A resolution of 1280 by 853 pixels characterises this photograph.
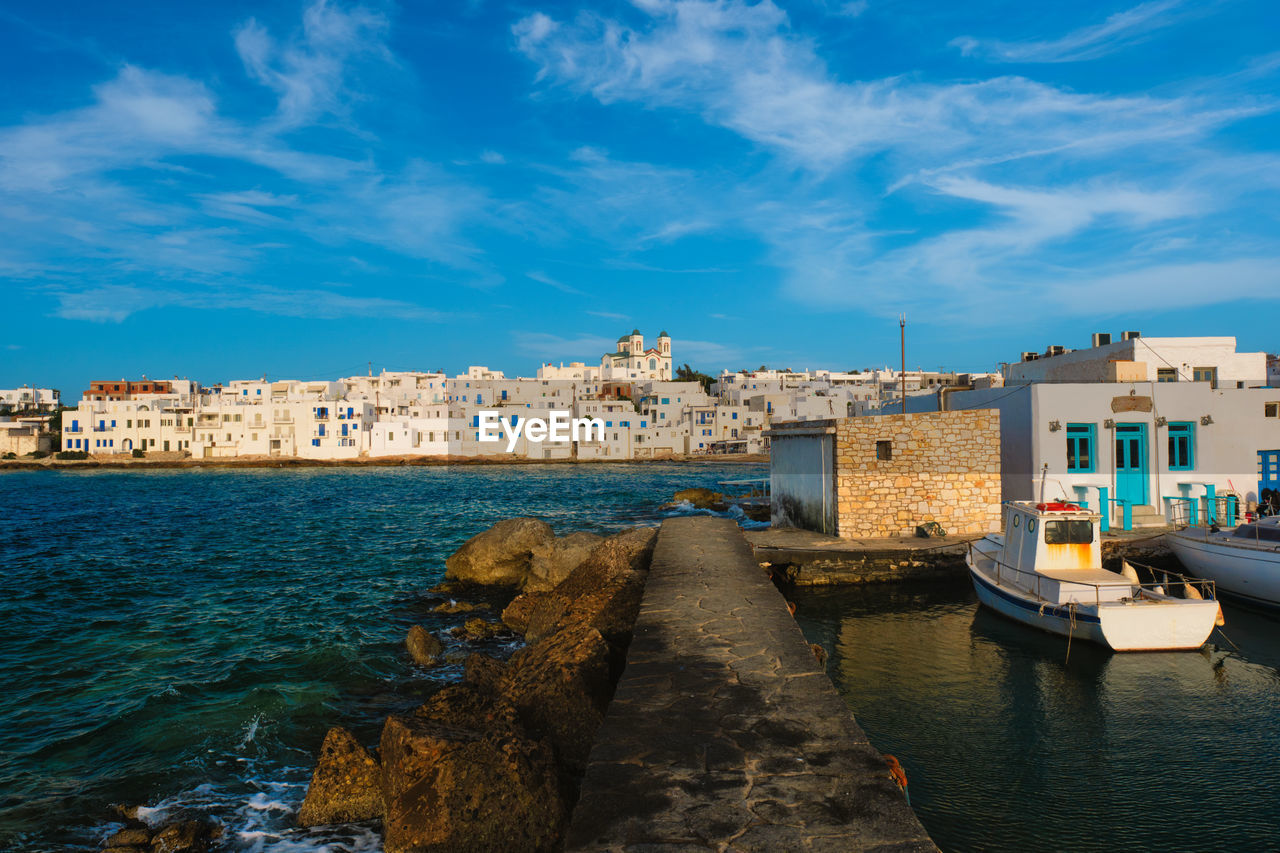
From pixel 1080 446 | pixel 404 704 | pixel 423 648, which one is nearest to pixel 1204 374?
pixel 1080 446

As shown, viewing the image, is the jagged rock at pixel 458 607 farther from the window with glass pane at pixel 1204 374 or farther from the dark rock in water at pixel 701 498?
the window with glass pane at pixel 1204 374

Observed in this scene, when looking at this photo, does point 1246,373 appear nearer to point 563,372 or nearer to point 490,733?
point 490,733

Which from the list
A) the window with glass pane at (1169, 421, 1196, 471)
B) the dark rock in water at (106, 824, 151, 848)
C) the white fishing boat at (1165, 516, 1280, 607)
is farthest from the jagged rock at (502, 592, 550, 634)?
the window with glass pane at (1169, 421, 1196, 471)

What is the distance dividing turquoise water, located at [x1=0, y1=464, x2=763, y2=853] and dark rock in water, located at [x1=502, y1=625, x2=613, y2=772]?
6.69ft

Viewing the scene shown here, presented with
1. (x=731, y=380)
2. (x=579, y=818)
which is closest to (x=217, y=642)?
(x=579, y=818)

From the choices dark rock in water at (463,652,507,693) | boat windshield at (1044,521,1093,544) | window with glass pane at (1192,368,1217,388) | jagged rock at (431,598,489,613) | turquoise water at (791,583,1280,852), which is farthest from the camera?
window with glass pane at (1192,368,1217,388)

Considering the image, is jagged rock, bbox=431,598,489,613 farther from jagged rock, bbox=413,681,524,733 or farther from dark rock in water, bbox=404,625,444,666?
jagged rock, bbox=413,681,524,733

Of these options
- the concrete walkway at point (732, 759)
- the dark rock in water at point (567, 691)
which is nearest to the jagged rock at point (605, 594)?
the dark rock in water at point (567, 691)

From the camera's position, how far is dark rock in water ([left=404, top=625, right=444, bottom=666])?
1388cm

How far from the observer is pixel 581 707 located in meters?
8.49

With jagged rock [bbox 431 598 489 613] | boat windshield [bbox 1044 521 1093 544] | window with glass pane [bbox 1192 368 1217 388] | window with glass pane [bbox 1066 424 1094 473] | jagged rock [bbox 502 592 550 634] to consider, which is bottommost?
jagged rock [bbox 431 598 489 613]

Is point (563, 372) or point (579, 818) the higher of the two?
point (563, 372)

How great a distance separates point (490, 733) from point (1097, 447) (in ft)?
63.9

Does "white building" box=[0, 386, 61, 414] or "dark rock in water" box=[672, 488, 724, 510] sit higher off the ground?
"white building" box=[0, 386, 61, 414]
